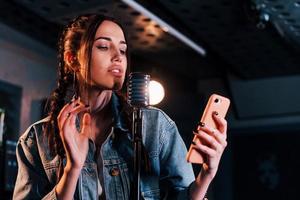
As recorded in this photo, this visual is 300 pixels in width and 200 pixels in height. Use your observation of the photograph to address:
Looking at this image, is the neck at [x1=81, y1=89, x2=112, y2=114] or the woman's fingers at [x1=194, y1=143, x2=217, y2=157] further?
the neck at [x1=81, y1=89, x2=112, y2=114]

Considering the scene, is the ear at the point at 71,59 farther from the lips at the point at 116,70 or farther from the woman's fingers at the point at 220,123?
the woman's fingers at the point at 220,123

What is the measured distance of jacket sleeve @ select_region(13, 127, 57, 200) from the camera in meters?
1.03

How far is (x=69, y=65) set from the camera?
3.47 feet

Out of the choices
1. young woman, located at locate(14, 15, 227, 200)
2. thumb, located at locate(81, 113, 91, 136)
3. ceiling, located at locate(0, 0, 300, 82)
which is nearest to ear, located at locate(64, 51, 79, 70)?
young woman, located at locate(14, 15, 227, 200)

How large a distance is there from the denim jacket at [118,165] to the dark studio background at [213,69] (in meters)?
0.85

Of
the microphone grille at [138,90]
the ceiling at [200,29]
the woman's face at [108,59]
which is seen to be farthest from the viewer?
the ceiling at [200,29]

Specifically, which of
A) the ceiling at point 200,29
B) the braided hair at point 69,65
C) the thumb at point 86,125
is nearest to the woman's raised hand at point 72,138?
the thumb at point 86,125

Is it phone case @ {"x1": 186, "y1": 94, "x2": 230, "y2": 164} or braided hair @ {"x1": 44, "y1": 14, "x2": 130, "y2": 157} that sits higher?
braided hair @ {"x1": 44, "y1": 14, "x2": 130, "y2": 157}

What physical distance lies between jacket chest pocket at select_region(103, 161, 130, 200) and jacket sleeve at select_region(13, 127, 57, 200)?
112mm

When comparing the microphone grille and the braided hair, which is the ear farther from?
the microphone grille

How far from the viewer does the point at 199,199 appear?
94cm

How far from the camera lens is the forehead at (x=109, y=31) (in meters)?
1.01

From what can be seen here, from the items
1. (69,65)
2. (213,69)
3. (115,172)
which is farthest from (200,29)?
(115,172)

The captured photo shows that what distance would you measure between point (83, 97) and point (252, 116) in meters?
1.91
